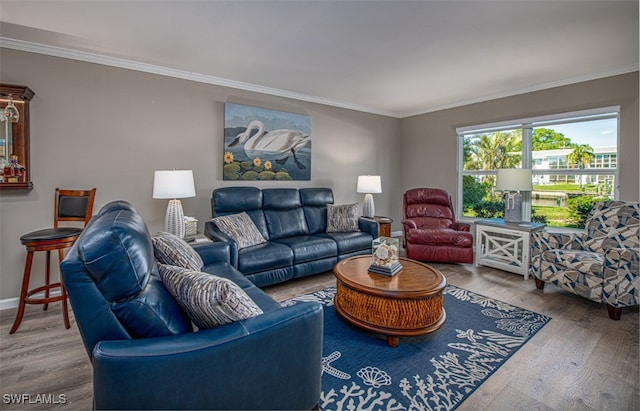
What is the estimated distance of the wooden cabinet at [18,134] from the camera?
8.76 ft

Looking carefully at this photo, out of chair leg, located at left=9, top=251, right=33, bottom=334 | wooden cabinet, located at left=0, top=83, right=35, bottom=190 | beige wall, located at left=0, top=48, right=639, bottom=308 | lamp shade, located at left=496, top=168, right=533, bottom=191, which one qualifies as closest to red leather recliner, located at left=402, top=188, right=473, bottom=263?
lamp shade, located at left=496, top=168, right=533, bottom=191

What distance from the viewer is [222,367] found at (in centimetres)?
115

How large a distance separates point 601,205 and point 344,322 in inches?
117

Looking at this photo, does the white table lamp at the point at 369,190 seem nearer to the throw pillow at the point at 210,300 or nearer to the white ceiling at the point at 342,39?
the white ceiling at the point at 342,39

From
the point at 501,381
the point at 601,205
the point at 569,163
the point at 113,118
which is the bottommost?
the point at 501,381

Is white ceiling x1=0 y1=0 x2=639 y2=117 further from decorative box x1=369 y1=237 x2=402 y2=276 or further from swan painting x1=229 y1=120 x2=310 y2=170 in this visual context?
decorative box x1=369 y1=237 x2=402 y2=276

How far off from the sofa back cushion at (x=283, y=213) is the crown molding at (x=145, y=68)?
1.42 metres

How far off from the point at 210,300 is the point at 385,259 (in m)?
1.61

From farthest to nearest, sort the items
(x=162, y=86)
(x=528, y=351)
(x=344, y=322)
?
(x=162, y=86), (x=344, y=322), (x=528, y=351)

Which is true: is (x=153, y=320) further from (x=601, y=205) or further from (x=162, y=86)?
(x=601, y=205)

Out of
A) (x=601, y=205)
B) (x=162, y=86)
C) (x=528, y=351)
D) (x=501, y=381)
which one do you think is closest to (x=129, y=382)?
(x=501, y=381)

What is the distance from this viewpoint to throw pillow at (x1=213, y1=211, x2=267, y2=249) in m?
3.24

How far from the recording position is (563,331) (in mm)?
2389

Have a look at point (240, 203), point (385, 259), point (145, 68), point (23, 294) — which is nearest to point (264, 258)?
point (240, 203)
